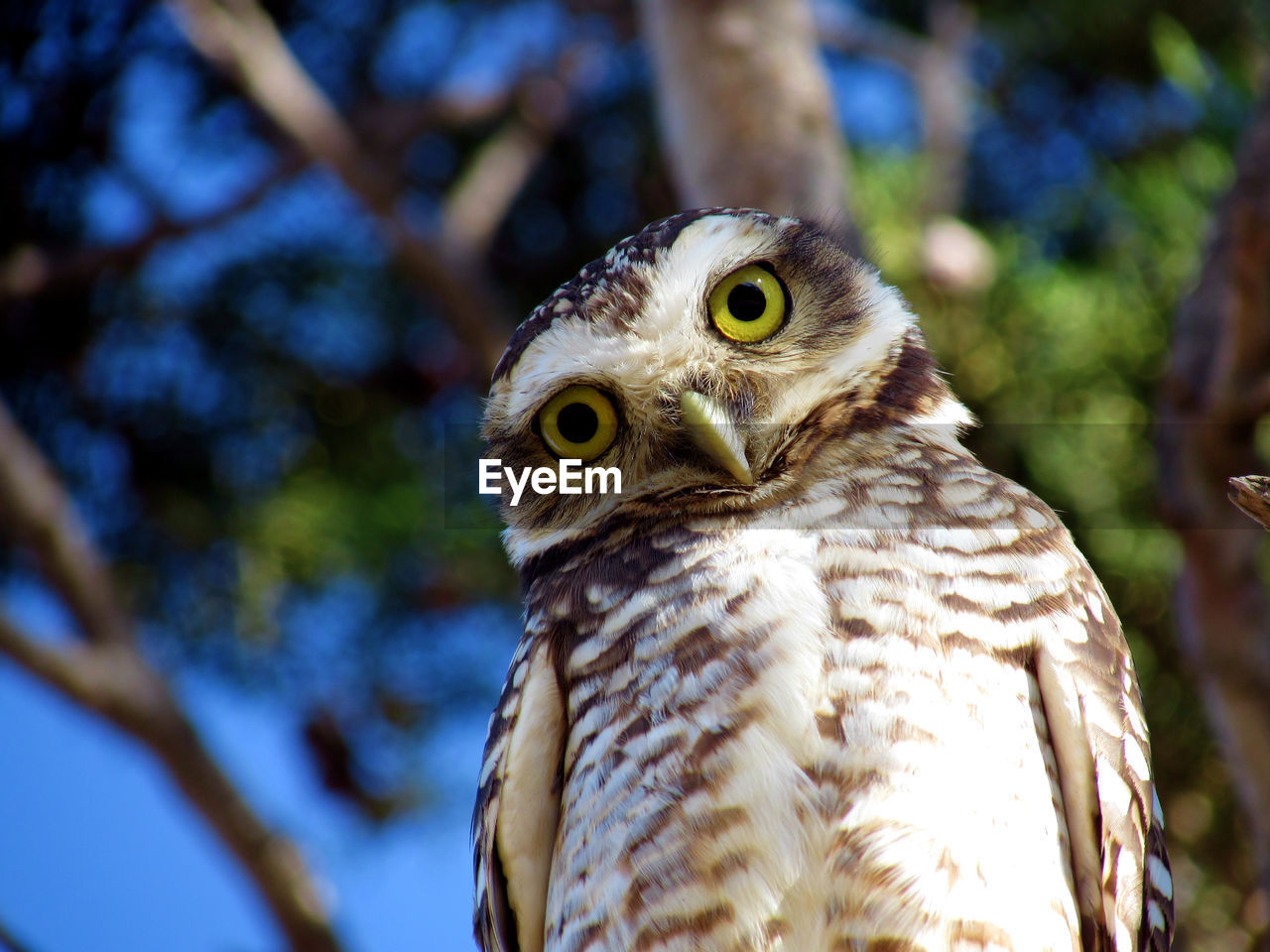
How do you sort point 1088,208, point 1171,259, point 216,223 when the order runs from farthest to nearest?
1. point 216,223
2. point 1088,208
3. point 1171,259

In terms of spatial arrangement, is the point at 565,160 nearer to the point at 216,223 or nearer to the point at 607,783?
the point at 216,223

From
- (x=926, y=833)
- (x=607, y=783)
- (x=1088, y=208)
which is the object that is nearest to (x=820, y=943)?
(x=926, y=833)

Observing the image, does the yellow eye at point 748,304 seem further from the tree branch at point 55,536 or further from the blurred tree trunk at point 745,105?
the tree branch at point 55,536

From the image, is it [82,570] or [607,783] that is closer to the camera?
[607,783]

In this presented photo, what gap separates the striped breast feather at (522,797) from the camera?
124 centimetres

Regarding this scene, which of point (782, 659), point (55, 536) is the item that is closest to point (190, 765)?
point (55, 536)

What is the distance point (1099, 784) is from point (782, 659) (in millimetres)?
329

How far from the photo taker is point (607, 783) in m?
1.17

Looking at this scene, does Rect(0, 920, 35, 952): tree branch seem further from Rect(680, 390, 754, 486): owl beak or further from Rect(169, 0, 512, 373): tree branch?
Rect(169, 0, 512, 373): tree branch

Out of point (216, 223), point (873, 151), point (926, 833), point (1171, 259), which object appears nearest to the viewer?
point (926, 833)

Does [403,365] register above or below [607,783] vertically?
above

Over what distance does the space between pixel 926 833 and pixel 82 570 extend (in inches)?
84.7

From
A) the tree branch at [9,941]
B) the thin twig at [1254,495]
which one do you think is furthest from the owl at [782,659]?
the tree branch at [9,941]

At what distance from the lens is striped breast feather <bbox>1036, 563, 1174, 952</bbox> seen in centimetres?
112
